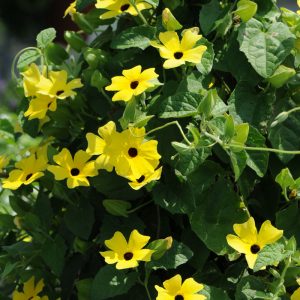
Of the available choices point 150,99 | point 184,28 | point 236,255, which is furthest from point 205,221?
point 184,28

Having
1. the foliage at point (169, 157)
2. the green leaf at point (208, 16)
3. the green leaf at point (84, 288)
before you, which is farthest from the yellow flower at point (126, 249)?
the green leaf at point (208, 16)

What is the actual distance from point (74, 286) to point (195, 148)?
1.23ft

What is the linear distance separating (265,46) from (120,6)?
0.23 metres

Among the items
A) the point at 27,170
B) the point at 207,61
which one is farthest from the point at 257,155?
Result: the point at 27,170

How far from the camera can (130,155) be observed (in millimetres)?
969

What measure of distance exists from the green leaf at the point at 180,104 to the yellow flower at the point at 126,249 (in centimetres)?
17

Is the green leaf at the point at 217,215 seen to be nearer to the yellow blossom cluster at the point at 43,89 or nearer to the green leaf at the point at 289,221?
the green leaf at the point at 289,221

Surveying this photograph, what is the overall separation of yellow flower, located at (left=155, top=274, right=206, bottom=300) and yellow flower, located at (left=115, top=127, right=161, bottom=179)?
0.50 ft

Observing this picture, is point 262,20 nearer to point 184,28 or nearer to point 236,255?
point 184,28

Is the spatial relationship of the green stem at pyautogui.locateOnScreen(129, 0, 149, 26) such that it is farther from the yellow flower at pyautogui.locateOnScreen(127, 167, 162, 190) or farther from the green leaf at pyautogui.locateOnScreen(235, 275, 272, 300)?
the green leaf at pyautogui.locateOnScreen(235, 275, 272, 300)

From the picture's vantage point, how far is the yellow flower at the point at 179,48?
3.22ft

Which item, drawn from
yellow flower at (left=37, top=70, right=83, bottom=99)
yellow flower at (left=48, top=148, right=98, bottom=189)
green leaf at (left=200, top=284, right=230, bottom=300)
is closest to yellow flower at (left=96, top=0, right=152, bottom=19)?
yellow flower at (left=37, top=70, right=83, bottom=99)

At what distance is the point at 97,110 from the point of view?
114 cm

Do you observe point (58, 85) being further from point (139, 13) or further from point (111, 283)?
point (111, 283)
